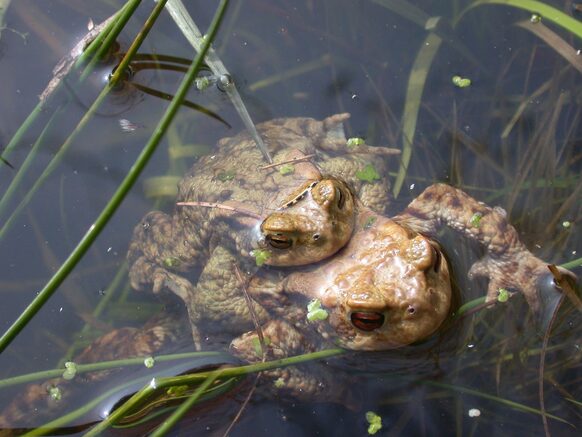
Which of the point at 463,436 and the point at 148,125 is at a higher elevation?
the point at 148,125

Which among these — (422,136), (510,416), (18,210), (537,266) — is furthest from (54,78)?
(510,416)

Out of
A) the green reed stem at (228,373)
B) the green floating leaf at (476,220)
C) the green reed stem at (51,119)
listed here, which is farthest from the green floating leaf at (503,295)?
the green reed stem at (51,119)

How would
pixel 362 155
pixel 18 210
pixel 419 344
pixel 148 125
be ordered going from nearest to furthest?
pixel 419 344
pixel 18 210
pixel 362 155
pixel 148 125

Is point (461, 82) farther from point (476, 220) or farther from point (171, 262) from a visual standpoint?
point (171, 262)

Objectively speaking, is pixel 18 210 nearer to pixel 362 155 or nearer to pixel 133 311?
pixel 133 311

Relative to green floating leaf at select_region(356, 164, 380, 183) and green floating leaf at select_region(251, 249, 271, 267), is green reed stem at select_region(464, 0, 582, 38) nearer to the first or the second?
green floating leaf at select_region(356, 164, 380, 183)

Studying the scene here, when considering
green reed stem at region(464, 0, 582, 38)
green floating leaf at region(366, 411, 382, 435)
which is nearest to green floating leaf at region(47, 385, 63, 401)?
green floating leaf at region(366, 411, 382, 435)

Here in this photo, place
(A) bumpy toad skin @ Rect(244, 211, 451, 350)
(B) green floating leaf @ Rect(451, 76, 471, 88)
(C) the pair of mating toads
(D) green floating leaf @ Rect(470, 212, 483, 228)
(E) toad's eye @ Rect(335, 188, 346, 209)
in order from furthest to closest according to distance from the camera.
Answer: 1. (B) green floating leaf @ Rect(451, 76, 471, 88)
2. (D) green floating leaf @ Rect(470, 212, 483, 228)
3. (E) toad's eye @ Rect(335, 188, 346, 209)
4. (C) the pair of mating toads
5. (A) bumpy toad skin @ Rect(244, 211, 451, 350)

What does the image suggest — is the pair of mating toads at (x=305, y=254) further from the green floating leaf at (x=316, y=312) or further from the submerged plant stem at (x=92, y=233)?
the submerged plant stem at (x=92, y=233)
